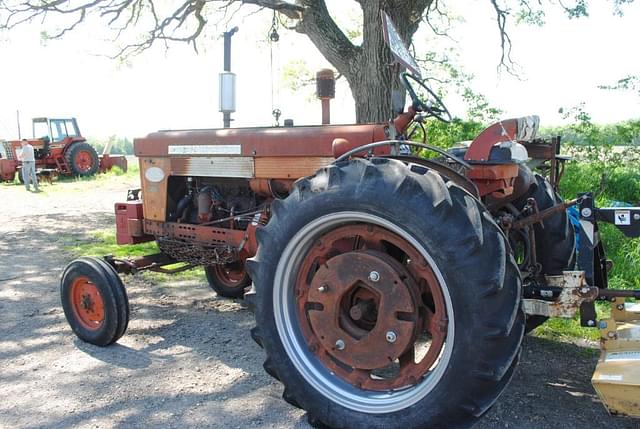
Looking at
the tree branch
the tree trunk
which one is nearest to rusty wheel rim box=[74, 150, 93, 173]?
the tree branch

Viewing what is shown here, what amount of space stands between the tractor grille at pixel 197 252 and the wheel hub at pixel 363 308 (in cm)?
152

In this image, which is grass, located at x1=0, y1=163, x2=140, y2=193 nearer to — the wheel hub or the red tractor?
the red tractor

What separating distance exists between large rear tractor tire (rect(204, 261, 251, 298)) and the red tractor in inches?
594

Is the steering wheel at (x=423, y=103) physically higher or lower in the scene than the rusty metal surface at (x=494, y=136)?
higher

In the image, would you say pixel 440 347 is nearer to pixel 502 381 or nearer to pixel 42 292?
pixel 502 381

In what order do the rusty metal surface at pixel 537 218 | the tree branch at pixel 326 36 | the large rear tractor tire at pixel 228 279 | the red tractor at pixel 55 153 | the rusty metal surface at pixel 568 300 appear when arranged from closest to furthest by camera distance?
the rusty metal surface at pixel 568 300
the rusty metal surface at pixel 537 218
the large rear tractor tire at pixel 228 279
the tree branch at pixel 326 36
the red tractor at pixel 55 153

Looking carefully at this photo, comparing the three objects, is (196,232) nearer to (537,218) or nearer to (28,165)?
(537,218)

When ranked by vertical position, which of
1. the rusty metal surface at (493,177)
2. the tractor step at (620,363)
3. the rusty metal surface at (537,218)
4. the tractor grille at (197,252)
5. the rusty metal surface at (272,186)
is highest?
the rusty metal surface at (493,177)

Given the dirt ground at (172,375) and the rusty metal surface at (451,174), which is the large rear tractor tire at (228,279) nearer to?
the dirt ground at (172,375)

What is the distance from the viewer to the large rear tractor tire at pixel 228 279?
4.79 meters

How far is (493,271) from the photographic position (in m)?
2.09

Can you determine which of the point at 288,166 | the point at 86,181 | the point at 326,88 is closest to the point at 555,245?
the point at 288,166

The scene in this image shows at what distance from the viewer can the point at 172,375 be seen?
3.29m

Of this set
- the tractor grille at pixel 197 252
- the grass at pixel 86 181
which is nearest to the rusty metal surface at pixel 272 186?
the tractor grille at pixel 197 252
